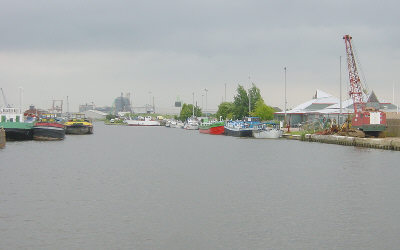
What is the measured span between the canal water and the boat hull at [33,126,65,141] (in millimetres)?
32020

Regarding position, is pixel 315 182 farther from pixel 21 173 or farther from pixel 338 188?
pixel 21 173

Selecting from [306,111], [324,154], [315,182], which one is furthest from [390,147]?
[306,111]

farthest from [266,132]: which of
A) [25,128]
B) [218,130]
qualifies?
[25,128]

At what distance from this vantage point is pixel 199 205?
26.2 metres

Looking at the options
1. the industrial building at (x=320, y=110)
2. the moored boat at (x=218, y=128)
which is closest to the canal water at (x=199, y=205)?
the industrial building at (x=320, y=110)

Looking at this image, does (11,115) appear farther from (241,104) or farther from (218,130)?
(241,104)

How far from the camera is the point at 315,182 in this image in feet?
114

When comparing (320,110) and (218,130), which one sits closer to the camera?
(218,130)

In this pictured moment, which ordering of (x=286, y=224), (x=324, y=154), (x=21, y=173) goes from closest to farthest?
(x=286, y=224)
(x=21, y=173)
(x=324, y=154)

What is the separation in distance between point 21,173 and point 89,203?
47.1 ft

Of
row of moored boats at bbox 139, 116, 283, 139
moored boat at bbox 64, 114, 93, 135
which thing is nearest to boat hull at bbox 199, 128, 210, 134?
row of moored boats at bbox 139, 116, 283, 139

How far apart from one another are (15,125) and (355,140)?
153ft

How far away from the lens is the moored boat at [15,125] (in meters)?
74.5

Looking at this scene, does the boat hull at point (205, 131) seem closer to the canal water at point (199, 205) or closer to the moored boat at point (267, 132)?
the moored boat at point (267, 132)
